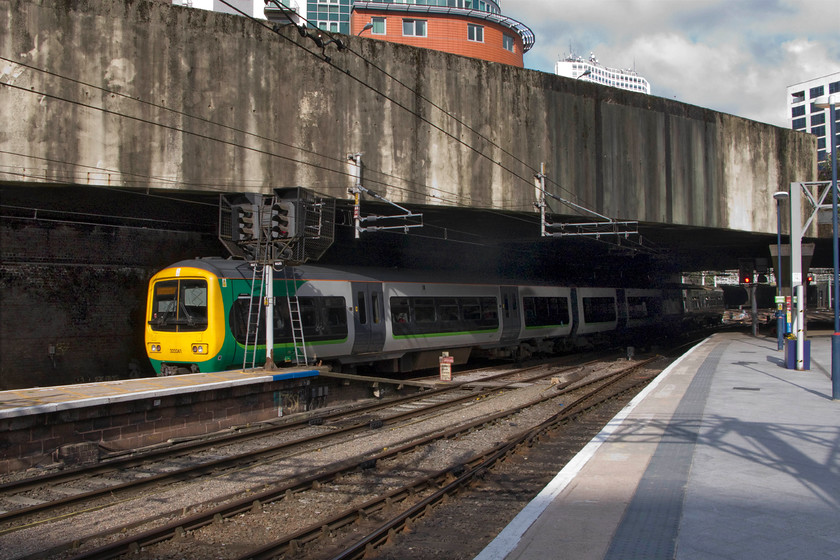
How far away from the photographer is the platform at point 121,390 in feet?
30.7

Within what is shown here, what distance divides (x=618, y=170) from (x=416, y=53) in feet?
23.8

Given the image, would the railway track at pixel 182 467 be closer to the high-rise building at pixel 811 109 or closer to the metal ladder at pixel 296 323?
the metal ladder at pixel 296 323

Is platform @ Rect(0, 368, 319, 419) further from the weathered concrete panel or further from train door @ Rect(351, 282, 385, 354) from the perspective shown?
the weathered concrete panel

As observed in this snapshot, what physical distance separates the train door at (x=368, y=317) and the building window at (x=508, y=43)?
33236mm

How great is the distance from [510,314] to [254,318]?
10250 mm

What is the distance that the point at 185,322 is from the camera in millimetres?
13445

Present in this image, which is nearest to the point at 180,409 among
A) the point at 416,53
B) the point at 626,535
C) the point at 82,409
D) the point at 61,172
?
the point at 82,409

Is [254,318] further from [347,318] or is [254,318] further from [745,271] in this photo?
[745,271]

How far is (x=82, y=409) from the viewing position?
9727 mm

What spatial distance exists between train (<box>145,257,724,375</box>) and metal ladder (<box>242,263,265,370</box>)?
0.02 meters

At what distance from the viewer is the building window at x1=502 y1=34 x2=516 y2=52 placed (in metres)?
45.1

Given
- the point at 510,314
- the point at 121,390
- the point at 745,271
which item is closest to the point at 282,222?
the point at 121,390

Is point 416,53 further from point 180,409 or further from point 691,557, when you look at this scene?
point 691,557

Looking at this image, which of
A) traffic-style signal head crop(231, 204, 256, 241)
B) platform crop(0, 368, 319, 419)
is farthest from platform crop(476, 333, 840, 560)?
traffic-style signal head crop(231, 204, 256, 241)
